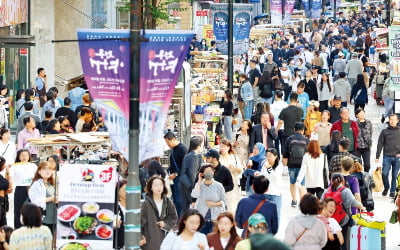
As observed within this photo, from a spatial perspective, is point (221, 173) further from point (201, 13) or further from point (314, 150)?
point (201, 13)

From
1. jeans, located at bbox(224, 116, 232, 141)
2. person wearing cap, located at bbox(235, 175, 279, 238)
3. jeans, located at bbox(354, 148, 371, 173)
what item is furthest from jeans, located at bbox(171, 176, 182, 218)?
jeans, located at bbox(224, 116, 232, 141)

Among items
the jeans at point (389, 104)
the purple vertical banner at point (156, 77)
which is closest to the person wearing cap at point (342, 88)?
the jeans at point (389, 104)

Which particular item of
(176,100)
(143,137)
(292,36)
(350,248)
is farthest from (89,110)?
(292,36)

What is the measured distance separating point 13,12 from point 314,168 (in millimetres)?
15263

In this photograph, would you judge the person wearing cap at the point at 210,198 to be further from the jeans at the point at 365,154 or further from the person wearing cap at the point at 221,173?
the jeans at the point at 365,154

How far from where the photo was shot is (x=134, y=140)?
13.1 metres

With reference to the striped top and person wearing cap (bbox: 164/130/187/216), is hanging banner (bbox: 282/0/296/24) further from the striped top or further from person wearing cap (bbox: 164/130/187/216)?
the striped top

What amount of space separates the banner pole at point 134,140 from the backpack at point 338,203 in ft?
10.9

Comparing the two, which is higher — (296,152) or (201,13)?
(201,13)

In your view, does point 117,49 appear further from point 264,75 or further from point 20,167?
point 264,75

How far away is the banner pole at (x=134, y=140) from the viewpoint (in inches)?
514

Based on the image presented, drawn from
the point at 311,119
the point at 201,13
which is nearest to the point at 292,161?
the point at 311,119

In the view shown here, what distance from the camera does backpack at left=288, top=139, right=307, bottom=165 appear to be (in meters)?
20.7

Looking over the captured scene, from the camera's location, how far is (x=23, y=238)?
1306cm
